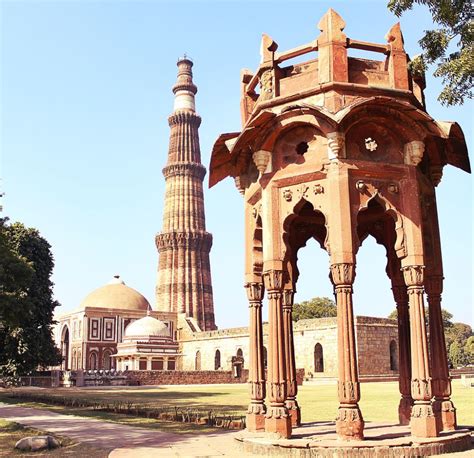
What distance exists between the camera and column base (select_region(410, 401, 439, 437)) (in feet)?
26.9

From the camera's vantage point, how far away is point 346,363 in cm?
817

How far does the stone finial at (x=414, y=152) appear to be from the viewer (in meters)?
9.35

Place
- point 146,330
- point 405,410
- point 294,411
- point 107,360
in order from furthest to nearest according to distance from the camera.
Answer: point 107,360 < point 146,330 < point 294,411 < point 405,410

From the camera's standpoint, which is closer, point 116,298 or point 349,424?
point 349,424

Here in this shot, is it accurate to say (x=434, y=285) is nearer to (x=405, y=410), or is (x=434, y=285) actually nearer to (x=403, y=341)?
(x=403, y=341)

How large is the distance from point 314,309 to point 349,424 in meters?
58.3

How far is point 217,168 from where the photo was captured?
11.1 metres

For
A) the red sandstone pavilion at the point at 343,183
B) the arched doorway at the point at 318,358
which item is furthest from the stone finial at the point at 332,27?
the arched doorway at the point at 318,358

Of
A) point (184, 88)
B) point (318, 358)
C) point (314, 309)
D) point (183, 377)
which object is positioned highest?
point (184, 88)

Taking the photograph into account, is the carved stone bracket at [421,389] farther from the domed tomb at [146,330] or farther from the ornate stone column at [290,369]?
the domed tomb at [146,330]

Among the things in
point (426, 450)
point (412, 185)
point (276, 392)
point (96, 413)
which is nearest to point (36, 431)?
point (96, 413)

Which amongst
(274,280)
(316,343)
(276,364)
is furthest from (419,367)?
(316,343)

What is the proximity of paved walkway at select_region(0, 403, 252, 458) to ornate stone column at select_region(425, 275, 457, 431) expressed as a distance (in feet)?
11.4

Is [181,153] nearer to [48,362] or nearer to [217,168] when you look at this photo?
[48,362]
